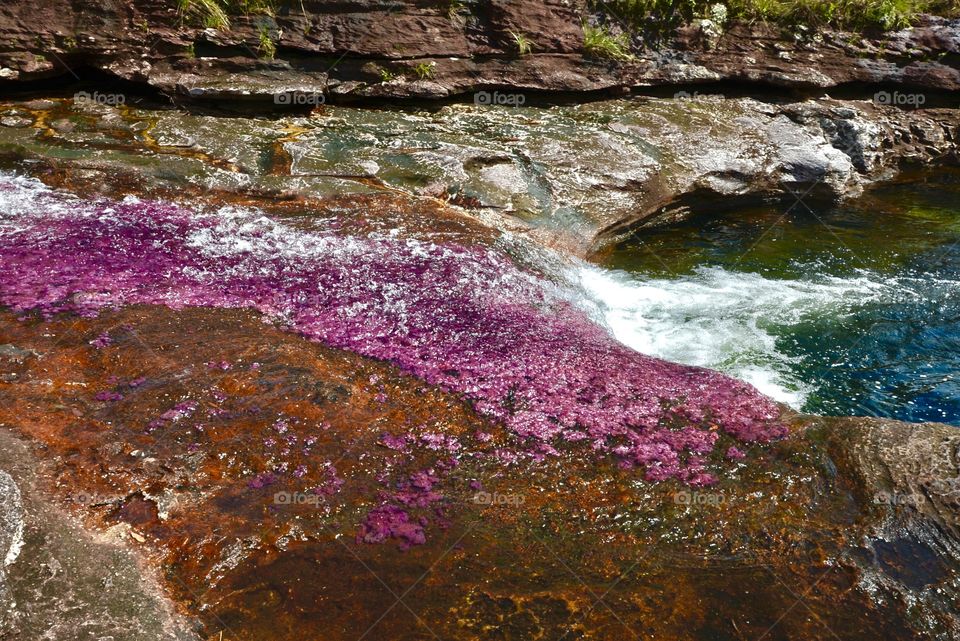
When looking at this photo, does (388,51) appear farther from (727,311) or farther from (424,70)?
(727,311)

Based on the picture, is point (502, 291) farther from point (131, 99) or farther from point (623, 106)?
point (131, 99)

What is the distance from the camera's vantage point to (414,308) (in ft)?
23.6

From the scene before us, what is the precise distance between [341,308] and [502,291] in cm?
183

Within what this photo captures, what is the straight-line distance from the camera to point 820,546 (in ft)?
14.8

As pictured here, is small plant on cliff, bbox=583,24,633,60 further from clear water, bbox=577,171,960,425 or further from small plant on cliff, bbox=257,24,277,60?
small plant on cliff, bbox=257,24,277,60

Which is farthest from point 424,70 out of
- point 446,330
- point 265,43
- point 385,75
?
point 446,330

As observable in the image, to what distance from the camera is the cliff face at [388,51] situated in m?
10.9

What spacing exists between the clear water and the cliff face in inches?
122

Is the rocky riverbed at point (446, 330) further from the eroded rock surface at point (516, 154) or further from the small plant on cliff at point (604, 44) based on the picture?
the small plant on cliff at point (604, 44)

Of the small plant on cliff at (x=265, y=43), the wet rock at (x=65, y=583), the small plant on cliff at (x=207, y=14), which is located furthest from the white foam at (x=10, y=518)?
the small plant on cliff at (x=207, y=14)

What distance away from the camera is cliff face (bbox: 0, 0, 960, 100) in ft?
35.9

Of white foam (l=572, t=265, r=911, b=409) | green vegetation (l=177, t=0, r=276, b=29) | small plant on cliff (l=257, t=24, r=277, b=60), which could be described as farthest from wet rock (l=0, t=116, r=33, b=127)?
white foam (l=572, t=265, r=911, b=409)

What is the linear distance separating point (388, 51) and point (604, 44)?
3846mm

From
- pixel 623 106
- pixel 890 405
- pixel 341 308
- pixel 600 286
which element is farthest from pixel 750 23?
pixel 341 308
